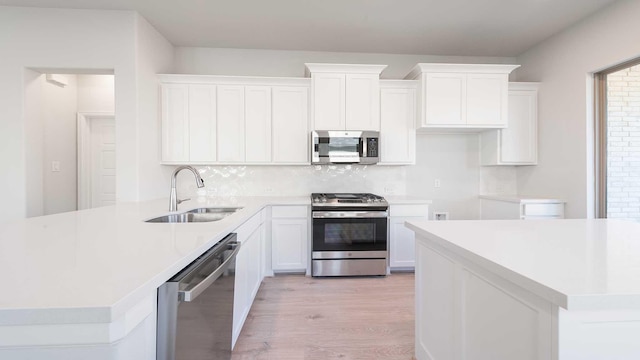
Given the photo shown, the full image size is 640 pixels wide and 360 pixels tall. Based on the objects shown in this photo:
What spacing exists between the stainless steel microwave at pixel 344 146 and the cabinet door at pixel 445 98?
0.68 m

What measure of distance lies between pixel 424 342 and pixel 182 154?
302 centimetres

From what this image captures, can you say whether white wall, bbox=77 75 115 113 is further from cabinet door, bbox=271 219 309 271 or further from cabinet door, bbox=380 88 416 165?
cabinet door, bbox=380 88 416 165

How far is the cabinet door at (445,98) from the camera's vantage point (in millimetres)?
3408

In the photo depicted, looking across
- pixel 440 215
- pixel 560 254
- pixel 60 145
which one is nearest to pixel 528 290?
pixel 560 254

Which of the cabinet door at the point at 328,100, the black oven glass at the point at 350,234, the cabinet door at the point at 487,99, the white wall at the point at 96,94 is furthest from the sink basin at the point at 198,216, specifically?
the cabinet door at the point at 487,99

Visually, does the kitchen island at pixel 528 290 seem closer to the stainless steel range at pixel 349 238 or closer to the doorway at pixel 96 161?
the stainless steel range at pixel 349 238

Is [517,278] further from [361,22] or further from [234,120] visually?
[234,120]

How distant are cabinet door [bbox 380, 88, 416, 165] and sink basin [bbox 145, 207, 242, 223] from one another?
1956mm

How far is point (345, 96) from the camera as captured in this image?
342 centimetres

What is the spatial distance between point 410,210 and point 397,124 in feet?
3.37

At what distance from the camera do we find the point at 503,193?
4027mm

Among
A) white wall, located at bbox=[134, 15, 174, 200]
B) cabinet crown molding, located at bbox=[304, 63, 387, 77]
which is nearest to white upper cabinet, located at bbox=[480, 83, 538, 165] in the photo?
cabinet crown molding, located at bbox=[304, 63, 387, 77]

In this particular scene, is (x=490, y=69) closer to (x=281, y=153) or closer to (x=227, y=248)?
(x=281, y=153)

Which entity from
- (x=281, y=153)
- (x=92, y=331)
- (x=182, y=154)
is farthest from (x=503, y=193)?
(x=92, y=331)
